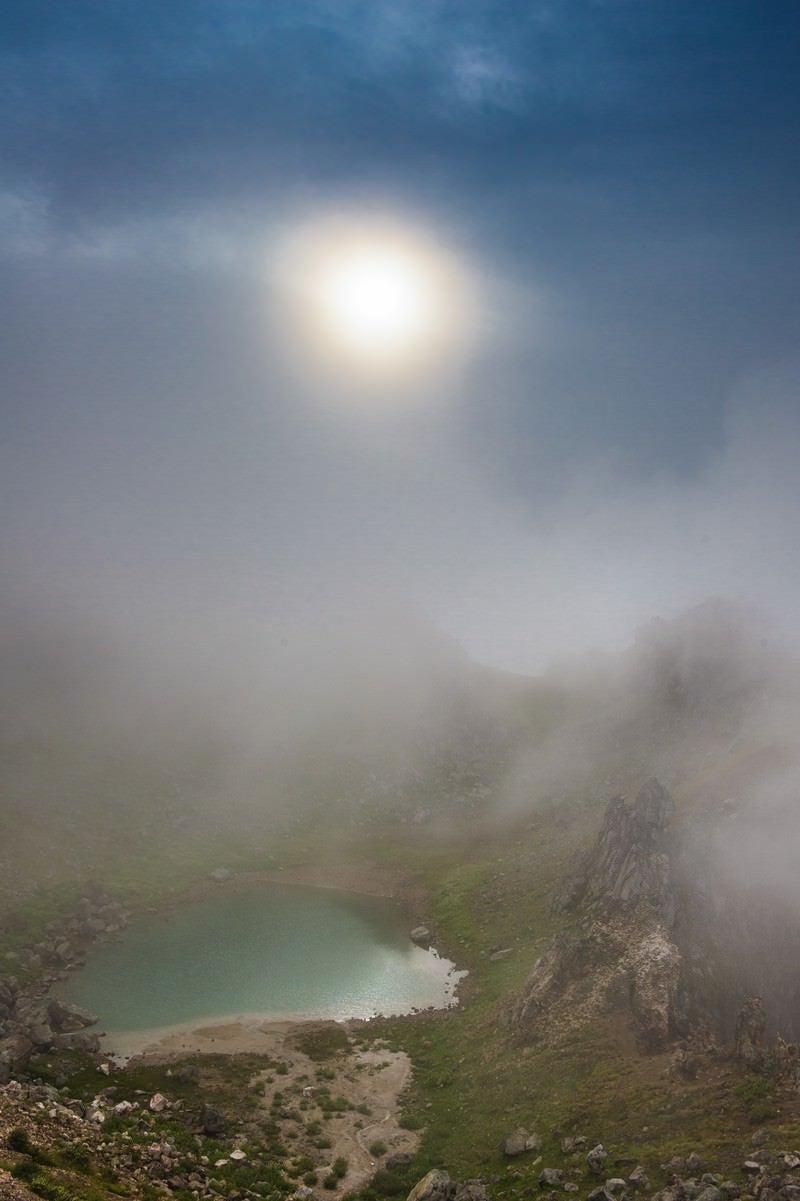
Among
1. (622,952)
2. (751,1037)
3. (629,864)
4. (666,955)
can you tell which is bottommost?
(751,1037)

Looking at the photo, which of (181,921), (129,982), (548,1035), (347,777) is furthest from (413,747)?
(548,1035)

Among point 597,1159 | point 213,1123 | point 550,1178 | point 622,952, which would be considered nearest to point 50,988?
point 213,1123

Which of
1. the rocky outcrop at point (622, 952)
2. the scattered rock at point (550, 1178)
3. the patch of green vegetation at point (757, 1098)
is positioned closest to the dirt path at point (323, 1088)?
the scattered rock at point (550, 1178)

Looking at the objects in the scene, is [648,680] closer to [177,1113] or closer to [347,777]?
[347,777]

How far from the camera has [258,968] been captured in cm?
8438

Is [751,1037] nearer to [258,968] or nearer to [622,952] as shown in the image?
[622,952]

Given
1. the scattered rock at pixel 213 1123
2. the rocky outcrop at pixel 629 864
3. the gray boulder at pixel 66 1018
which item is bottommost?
the scattered rock at pixel 213 1123

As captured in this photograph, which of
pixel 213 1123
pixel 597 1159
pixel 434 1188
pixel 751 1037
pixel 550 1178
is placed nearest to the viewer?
pixel 550 1178

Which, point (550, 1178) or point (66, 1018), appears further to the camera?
point (66, 1018)

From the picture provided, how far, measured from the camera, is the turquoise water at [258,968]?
73.2 meters

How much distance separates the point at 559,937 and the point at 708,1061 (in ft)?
68.6

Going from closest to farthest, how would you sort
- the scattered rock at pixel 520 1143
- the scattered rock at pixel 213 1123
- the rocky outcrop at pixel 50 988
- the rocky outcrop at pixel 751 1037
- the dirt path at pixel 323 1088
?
the rocky outcrop at pixel 751 1037 → the scattered rock at pixel 520 1143 → the dirt path at pixel 323 1088 → the scattered rock at pixel 213 1123 → the rocky outcrop at pixel 50 988

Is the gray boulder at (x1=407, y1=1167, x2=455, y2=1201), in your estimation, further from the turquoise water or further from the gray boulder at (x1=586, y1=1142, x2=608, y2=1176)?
the turquoise water

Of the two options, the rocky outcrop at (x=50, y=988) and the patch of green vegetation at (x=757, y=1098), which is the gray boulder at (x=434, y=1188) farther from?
the rocky outcrop at (x=50, y=988)
